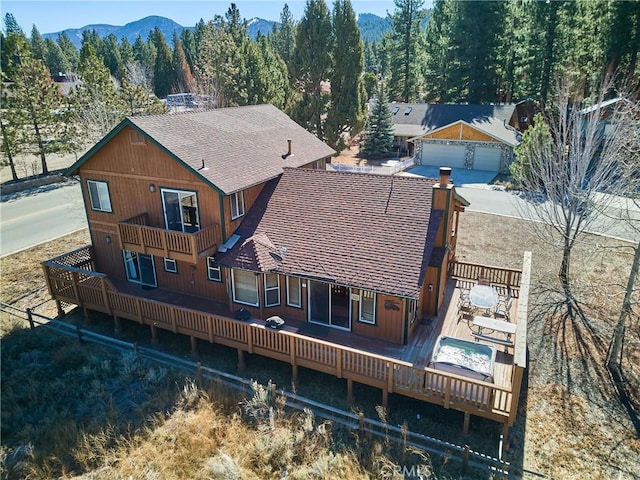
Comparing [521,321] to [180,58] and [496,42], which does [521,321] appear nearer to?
[496,42]

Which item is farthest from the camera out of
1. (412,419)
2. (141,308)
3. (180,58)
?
(180,58)

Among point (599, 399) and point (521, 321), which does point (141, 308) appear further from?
point (599, 399)

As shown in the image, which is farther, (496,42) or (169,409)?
(496,42)

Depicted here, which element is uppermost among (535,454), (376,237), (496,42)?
(496,42)

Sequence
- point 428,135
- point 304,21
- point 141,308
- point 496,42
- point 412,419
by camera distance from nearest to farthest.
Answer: point 412,419, point 141,308, point 304,21, point 428,135, point 496,42

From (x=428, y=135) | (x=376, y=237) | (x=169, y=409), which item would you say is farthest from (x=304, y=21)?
(x=169, y=409)

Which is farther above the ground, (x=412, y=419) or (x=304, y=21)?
(x=304, y=21)

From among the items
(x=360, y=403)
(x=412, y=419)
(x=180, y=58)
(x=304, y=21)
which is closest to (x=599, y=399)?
(x=412, y=419)
